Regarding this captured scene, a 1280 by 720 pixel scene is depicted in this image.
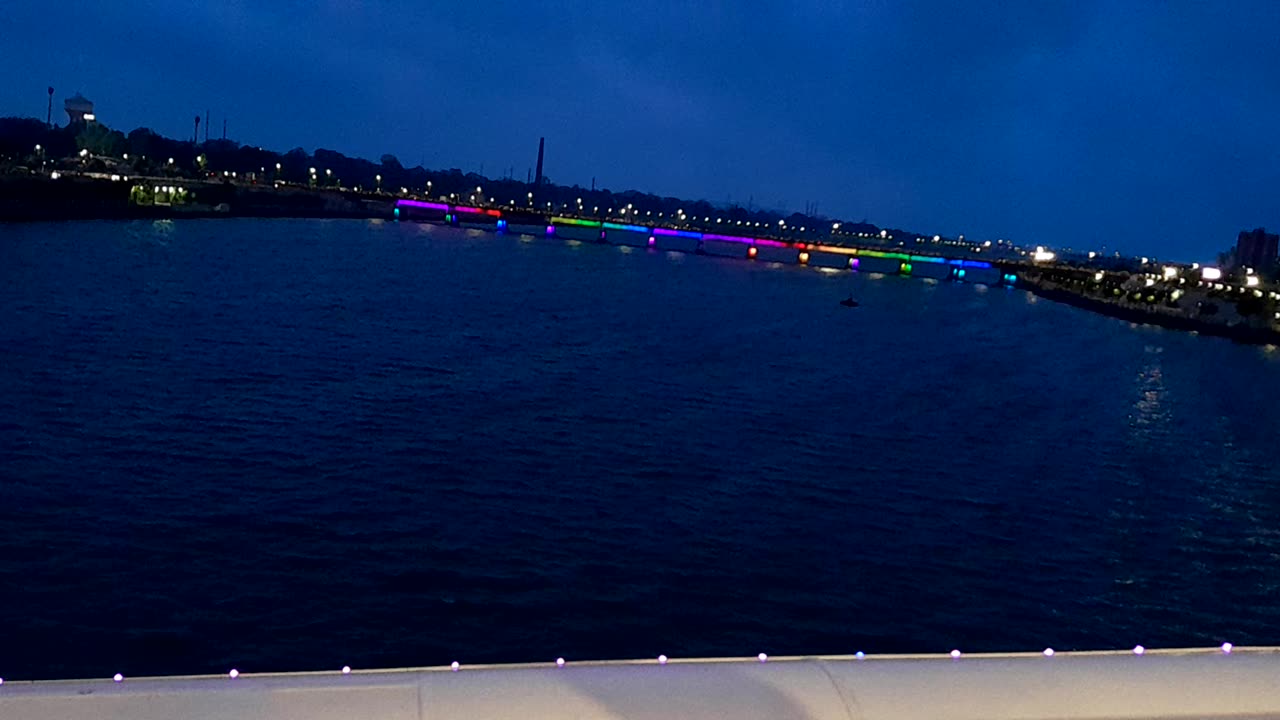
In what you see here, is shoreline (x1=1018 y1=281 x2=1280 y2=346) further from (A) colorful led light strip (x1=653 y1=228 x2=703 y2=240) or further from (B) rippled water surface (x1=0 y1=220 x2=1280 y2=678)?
(A) colorful led light strip (x1=653 y1=228 x2=703 y2=240)

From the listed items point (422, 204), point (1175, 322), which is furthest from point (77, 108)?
point (1175, 322)

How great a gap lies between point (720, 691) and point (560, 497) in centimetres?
865

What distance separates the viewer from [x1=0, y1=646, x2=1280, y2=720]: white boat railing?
2.10 metres

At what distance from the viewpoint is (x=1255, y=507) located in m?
14.2

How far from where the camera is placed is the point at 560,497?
1087 centimetres

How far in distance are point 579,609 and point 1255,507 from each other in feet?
32.5

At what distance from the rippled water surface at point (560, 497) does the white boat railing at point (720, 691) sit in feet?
16.5

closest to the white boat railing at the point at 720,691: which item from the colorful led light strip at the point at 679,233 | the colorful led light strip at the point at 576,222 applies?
the colorful led light strip at the point at 576,222

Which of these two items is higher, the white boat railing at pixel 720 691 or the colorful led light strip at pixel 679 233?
the colorful led light strip at pixel 679 233

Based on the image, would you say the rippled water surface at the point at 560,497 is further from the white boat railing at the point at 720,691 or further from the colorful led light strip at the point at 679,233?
the colorful led light strip at the point at 679,233

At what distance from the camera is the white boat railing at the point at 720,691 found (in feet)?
6.89

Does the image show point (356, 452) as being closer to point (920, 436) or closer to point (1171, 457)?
point (920, 436)

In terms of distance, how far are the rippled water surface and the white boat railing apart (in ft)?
16.5

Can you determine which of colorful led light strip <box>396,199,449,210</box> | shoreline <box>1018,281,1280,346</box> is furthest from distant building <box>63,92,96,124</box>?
shoreline <box>1018,281,1280,346</box>
